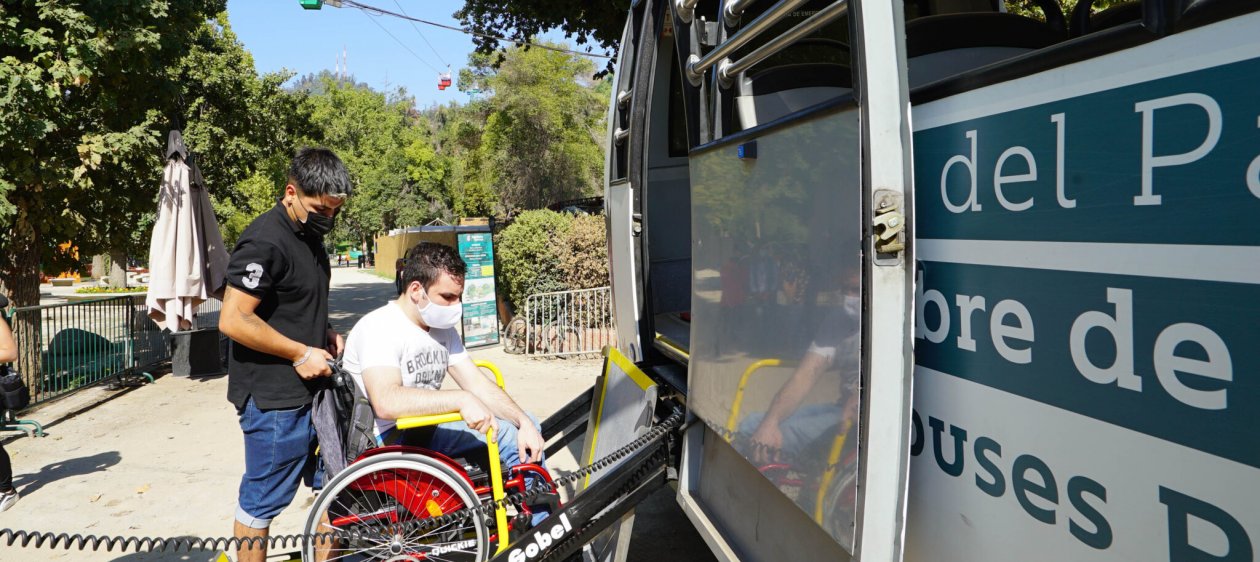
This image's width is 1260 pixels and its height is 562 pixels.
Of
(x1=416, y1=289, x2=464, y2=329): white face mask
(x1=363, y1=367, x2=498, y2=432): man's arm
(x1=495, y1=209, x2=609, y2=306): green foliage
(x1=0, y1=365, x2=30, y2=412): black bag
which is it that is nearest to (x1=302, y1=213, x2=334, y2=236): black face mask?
(x1=416, y1=289, x2=464, y2=329): white face mask

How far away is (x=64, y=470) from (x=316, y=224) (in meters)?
4.44

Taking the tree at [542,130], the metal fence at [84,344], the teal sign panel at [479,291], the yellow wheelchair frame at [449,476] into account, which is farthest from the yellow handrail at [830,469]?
the tree at [542,130]

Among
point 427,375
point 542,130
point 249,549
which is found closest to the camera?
point 249,549

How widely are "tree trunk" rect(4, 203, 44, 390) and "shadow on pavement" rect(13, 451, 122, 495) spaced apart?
7.35 feet

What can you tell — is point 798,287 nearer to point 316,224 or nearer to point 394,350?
point 394,350

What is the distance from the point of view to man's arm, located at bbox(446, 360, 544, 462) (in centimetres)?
347

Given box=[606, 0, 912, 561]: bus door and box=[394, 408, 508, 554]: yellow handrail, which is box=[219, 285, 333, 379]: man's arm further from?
box=[606, 0, 912, 561]: bus door

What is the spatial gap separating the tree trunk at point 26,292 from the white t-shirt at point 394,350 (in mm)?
6613

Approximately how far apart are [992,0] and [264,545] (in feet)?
13.6

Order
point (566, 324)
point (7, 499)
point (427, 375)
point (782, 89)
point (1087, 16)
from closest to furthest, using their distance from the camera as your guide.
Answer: point (1087, 16) < point (782, 89) < point (427, 375) < point (7, 499) < point (566, 324)

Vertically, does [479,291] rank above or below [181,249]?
below

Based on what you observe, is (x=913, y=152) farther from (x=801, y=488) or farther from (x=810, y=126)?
(x=801, y=488)

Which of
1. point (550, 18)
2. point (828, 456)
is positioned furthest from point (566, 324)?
point (828, 456)

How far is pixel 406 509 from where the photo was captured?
3182mm
